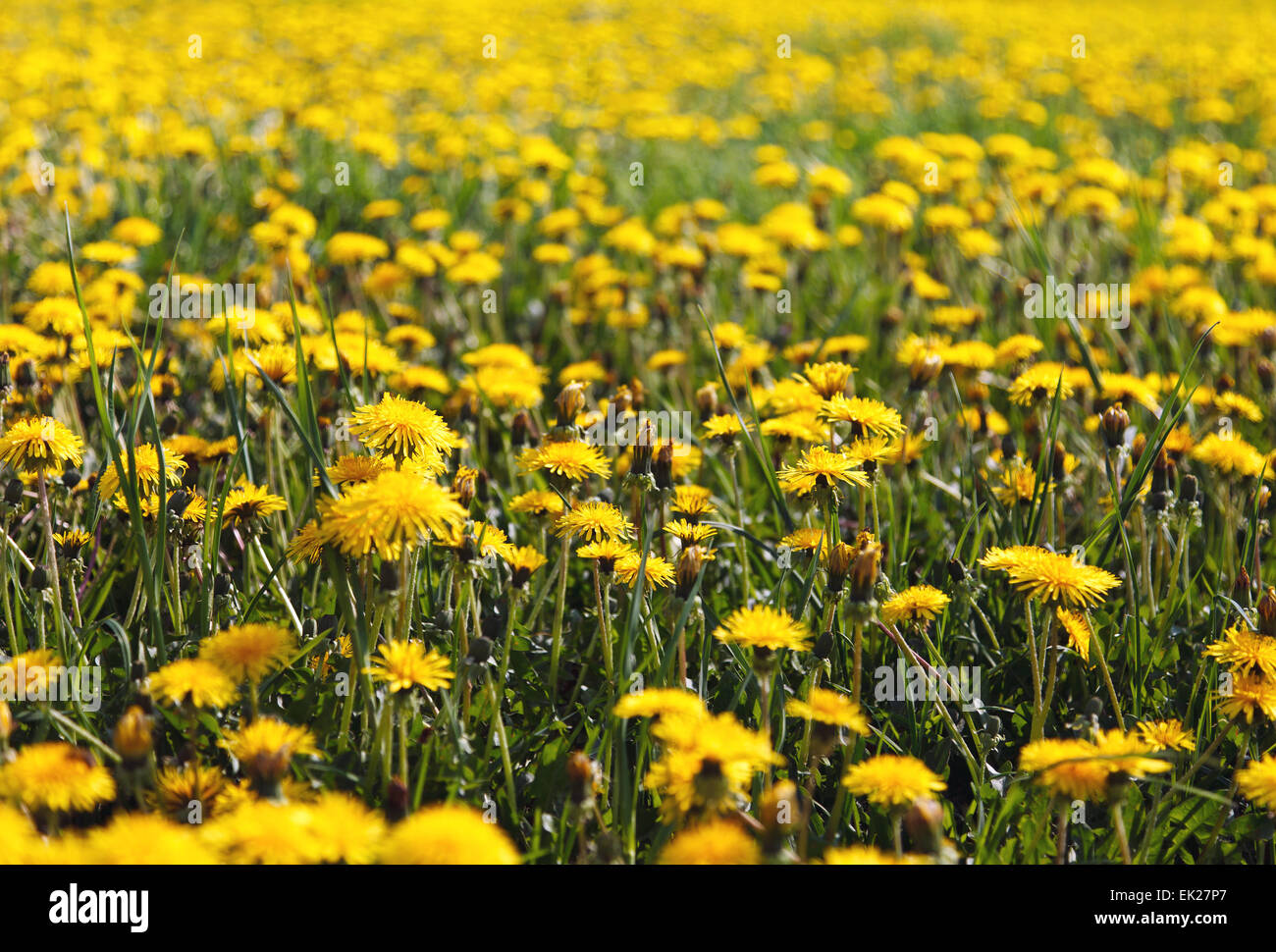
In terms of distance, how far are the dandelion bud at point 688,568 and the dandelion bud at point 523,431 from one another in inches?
45.0

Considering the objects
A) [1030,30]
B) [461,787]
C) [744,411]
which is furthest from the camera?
[1030,30]

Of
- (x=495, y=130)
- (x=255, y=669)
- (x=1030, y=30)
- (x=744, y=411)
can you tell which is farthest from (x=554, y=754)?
(x=1030, y=30)

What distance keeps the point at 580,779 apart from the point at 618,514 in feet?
2.30

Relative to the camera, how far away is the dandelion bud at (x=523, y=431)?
3102mm

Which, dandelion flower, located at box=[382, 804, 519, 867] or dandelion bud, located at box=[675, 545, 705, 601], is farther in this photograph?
dandelion bud, located at box=[675, 545, 705, 601]

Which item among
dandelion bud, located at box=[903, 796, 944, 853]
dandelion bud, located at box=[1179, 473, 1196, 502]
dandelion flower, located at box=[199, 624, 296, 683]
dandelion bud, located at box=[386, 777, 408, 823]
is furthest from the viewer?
dandelion bud, located at box=[1179, 473, 1196, 502]

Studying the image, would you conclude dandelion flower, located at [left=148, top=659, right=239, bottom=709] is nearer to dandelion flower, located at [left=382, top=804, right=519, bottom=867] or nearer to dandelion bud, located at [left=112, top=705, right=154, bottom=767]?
dandelion bud, located at [left=112, top=705, right=154, bottom=767]

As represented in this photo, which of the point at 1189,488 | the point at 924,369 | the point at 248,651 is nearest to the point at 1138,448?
the point at 1189,488

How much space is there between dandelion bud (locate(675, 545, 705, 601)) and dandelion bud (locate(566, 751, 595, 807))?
1.36 ft

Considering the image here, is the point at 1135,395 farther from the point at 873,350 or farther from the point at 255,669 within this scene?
the point at 255,669

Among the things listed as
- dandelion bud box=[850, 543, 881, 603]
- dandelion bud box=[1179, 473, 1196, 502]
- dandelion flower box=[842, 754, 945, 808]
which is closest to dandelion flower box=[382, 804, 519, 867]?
dandelion flower box=[842, 754, 945, 808]

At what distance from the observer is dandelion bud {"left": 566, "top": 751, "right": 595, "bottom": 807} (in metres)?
1.69

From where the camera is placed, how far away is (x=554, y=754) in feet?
7.07
